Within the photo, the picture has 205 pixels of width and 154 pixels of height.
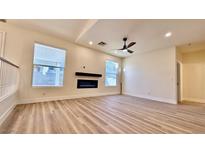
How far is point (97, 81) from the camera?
654cm

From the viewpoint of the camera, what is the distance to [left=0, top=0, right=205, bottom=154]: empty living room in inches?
62.3

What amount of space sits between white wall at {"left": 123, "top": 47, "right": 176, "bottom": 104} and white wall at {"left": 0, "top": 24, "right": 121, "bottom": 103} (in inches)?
79.0

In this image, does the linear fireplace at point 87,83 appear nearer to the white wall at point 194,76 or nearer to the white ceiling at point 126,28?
the white ceiling at point 126,28

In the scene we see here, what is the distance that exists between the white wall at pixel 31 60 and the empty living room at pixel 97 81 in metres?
0.03

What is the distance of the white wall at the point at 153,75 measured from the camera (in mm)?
5203

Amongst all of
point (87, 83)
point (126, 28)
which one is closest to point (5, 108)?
point (87, 83)

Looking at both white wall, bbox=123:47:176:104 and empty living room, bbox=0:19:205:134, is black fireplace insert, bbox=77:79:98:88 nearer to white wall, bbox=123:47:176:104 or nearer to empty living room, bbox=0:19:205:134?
empty living room, bbox=0:19:205:134

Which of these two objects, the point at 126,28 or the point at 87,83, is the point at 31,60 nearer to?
the point at 87,83

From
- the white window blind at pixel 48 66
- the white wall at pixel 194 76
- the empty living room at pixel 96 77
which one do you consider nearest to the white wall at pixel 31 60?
the empty living room at pixel 96 77

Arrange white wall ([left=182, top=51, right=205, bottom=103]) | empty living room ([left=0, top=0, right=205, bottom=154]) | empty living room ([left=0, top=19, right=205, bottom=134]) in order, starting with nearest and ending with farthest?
1. empty living room ([left=0, top=0, right=205, bottom=154])
2. empty living room ([left=0, top=19, right=205, bottom=134])
3. white wall ([left=182, top=51, right=205, bottom=103])

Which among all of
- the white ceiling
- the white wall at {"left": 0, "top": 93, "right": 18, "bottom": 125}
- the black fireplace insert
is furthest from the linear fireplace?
the white wall at {"left": 0, "top": 93, "right": 18, "bottom": 125}

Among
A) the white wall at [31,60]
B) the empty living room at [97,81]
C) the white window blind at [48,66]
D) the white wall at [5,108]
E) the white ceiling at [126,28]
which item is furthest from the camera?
the white window blind at [48,66]

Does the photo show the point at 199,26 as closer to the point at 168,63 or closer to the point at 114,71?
the point at 168,63
